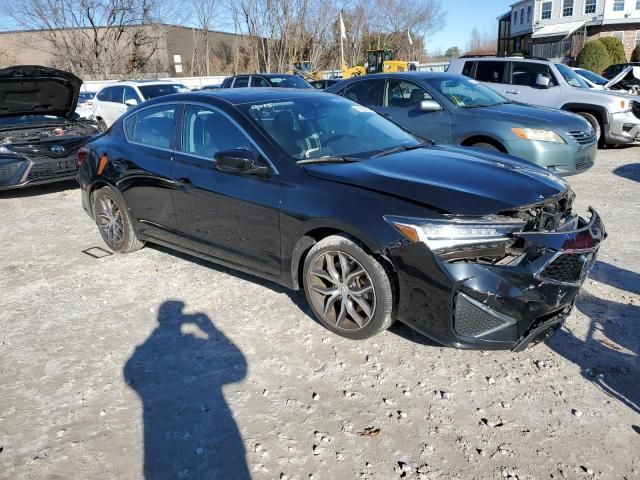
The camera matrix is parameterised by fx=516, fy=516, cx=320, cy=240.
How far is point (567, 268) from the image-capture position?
2.98m

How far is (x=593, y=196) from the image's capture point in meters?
6.96

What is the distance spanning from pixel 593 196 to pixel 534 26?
51308 millimetres

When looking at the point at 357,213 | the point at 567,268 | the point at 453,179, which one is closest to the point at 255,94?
the point at 357,213

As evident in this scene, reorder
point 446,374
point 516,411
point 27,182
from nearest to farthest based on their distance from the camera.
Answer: point 516,411
point 446,374
point 27,182

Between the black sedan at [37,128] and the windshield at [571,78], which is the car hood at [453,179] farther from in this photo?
the windshield at [571,78]

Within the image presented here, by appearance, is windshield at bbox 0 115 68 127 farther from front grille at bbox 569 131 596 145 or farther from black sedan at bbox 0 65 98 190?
front grille at bbox 569 131 596 145

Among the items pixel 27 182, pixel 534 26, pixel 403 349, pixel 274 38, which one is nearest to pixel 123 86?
pixel 27 182

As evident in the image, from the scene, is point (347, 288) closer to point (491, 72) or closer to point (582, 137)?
point (582, 137)

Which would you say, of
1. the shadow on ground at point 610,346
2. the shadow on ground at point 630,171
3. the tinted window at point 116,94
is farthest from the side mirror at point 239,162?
the tinted window at point 116,94

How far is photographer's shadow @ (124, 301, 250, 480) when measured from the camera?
2.50 m

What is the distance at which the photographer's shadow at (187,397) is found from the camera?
2503mm

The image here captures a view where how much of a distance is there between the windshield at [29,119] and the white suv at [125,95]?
4137 mm

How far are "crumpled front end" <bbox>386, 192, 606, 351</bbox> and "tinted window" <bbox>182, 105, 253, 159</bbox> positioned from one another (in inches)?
63.6

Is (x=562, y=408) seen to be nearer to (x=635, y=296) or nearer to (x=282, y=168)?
(x=635, y=296)
